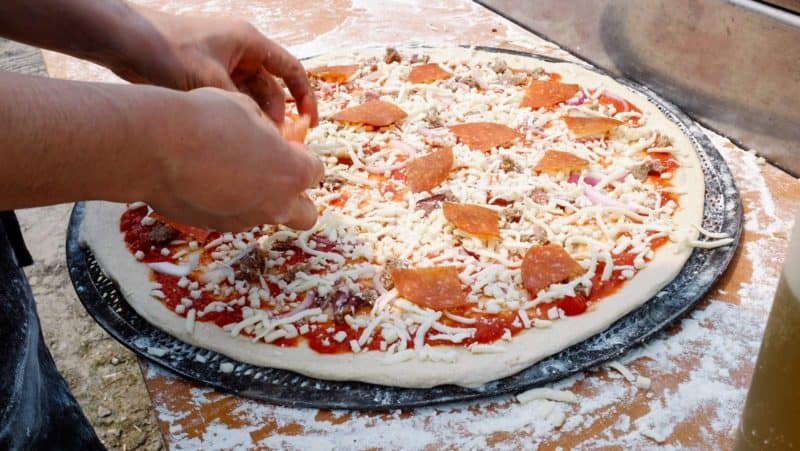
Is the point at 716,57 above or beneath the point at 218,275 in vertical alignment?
above

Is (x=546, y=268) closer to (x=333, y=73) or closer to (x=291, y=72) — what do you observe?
(x=291, y=72)

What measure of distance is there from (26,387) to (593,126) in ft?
4.80

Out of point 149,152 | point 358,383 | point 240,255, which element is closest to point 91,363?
point 240,255

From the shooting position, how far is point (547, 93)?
6.84 feet

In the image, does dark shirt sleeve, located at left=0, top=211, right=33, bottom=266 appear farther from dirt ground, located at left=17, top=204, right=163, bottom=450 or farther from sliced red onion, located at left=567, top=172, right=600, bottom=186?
sliced red onion, located at left=567, top=172, right=600, bottom=186

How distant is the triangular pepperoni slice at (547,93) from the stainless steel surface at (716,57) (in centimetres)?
30

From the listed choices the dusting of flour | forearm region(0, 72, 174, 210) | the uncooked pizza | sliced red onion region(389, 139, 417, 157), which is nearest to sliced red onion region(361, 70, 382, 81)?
the uncooked pizza

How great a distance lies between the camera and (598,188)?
5.57 ft

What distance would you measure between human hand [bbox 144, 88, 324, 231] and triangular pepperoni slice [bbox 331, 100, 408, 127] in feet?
2.94

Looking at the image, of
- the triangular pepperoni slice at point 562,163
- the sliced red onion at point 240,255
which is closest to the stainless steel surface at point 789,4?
the triangular pepperoni slice at point 562,163

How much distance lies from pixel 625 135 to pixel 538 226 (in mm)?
516

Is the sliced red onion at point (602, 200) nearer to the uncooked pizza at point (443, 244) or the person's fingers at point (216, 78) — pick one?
the uncooked pizza at point (443, 244)

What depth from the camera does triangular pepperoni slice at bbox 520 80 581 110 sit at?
206cm

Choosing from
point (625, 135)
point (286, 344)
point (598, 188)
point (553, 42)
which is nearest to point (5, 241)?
point (286, 344)
